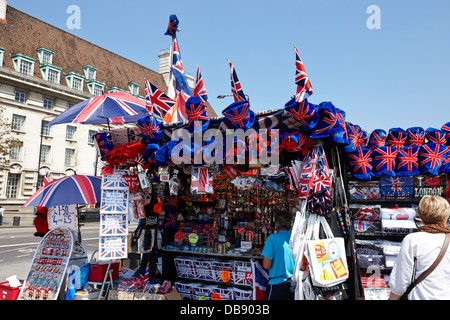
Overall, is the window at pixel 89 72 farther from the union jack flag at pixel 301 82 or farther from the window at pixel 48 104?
the union jack flag at pixel 301 82

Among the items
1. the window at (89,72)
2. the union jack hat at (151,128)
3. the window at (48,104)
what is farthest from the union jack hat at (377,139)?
the window at (89,72)

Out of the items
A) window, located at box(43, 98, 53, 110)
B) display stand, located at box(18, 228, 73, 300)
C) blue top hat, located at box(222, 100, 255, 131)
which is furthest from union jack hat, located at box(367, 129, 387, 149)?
window, located at box(43, 98, 53, 110)

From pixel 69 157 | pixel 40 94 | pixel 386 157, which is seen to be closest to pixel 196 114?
pixel 386 157

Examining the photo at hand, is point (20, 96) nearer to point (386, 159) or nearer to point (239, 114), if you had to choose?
point (239, 114)

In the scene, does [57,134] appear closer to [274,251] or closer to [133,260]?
[133,260]

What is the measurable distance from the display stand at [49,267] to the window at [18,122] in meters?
25.8

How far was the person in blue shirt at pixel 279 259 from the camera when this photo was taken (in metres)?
4.68

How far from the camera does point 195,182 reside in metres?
5.82

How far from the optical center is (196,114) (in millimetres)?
5293

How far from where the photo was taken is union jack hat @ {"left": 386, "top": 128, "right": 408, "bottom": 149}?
5.49 metres

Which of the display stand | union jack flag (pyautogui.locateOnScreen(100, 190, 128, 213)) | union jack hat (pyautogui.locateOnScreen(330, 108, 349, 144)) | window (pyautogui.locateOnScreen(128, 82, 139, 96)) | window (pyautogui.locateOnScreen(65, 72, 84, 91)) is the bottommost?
the display stand

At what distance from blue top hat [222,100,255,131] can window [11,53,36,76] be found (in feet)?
96.3

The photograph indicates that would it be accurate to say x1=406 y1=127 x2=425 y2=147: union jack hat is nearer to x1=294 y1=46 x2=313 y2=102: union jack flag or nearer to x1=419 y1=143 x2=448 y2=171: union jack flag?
x1=419 y1=143 x2=448 y2=171: union jack flag

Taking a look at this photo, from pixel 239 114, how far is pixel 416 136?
116 inches
